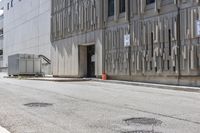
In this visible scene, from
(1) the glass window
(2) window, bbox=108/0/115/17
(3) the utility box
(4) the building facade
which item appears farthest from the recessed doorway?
(3) the utility box

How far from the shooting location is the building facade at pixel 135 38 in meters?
24.0

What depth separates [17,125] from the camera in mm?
9320

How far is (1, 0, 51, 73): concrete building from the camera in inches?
2147

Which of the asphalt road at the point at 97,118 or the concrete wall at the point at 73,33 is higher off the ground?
the concrete wall at the point at 73,33

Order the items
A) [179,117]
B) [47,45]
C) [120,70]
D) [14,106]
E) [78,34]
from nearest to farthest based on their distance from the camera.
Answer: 1. [179,117]
2. [14,106]
3. [120,70]
4. [78,34]
5. [47,45]

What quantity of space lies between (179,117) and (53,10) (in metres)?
38.7

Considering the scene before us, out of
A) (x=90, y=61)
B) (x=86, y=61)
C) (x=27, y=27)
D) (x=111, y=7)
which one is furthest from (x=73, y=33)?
(x=27, y=27)

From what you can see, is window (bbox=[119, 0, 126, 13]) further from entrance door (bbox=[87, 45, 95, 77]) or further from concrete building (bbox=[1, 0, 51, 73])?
concrete building (bbox=[1, 0, 51, 73])

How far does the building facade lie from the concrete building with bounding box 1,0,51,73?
36.9 feet

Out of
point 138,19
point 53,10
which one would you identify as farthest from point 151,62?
point 53,10

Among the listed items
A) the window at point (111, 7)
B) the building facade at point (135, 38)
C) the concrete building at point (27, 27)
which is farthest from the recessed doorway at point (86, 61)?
the concrete building at point (27, 27)

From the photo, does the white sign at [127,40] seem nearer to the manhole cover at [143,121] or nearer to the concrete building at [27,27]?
the manhole cover at [143,121]

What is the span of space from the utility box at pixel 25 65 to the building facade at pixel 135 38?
709 centimetres

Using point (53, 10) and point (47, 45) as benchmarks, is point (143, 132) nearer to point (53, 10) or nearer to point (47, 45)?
point (53, 10)
